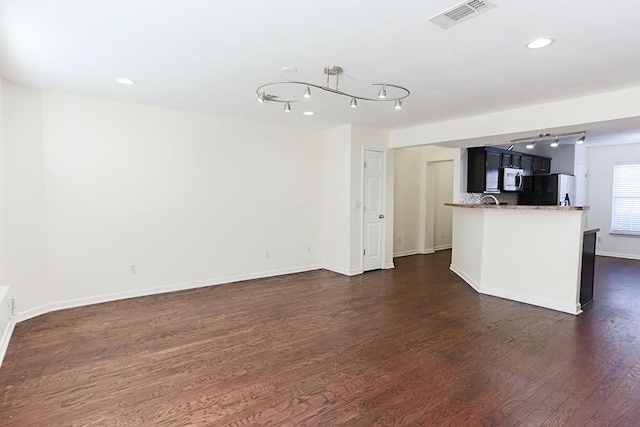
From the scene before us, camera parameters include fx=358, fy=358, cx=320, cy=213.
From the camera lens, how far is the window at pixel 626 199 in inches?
289

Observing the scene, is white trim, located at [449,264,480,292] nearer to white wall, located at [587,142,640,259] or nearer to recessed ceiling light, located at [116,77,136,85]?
white wall, located at [587,142,640,259]

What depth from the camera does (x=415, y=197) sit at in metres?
7.74

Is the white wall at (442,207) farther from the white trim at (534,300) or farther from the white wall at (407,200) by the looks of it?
the white trim at (534,300)

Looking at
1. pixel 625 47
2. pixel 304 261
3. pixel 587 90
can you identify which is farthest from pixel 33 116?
pixel 587 90

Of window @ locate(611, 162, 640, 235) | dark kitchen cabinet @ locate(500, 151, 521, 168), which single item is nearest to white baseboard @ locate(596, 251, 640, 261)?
window @ locate(611, 162, 640, 235)

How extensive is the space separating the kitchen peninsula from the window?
4.82m

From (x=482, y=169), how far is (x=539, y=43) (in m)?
4.06

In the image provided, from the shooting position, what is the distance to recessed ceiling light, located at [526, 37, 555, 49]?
2.50 metres

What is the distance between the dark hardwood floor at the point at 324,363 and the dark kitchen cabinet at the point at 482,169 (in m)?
2.62

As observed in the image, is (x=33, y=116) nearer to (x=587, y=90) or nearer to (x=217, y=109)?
(x=217, y=109)

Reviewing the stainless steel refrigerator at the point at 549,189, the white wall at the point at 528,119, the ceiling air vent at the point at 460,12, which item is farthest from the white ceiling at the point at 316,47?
the stainless steel refrigerator at the point at 549,189

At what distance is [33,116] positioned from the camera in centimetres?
374

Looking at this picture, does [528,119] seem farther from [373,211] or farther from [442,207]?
[442,207]

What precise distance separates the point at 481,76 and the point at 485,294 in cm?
275
